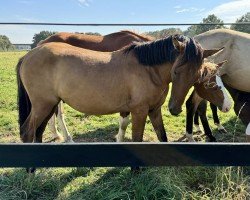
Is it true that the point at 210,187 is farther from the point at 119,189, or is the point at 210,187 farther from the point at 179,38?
the point at 179,38

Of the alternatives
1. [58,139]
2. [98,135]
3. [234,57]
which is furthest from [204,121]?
[58,139]

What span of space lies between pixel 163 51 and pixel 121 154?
1.60m

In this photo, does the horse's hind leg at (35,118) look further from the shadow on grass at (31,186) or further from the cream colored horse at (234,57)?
the cream colored horse at (234,57)

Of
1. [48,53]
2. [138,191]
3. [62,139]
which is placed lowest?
[62,139]

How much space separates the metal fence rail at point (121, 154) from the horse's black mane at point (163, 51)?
1195mm

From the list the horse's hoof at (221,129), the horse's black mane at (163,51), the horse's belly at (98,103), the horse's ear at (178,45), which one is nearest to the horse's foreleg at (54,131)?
the horse's belly at (98,103)

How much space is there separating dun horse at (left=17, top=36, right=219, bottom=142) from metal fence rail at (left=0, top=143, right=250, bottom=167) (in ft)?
4.51

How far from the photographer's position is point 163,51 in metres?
3.13

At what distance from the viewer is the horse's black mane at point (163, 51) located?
280 cm

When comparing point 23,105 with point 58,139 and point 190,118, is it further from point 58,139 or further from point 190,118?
point 190,118

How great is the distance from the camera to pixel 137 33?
16.7 feet

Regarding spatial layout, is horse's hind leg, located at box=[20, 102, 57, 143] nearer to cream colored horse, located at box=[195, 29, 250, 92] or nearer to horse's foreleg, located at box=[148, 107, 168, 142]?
horse's foreleg, located at box=[148, 107, 168, 142]

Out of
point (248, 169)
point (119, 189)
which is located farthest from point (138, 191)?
point (248, 169)

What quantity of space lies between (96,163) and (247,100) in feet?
11.4
